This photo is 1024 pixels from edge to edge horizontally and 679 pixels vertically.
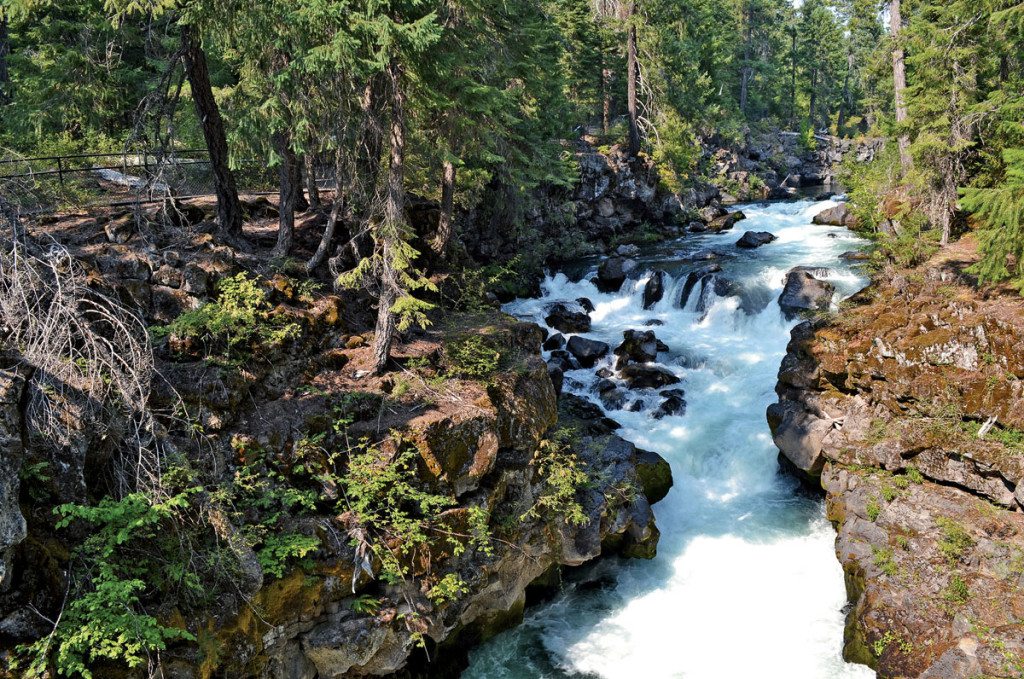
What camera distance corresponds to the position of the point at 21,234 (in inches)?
313

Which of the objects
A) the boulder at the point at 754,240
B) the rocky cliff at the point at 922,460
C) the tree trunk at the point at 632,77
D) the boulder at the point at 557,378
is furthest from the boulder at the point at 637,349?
the tree trunk at the point at 632,77

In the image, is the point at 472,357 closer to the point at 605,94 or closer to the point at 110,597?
the point at 110,597

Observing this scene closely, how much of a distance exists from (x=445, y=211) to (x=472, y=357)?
4680 millimetres

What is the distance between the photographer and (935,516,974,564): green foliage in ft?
35.3

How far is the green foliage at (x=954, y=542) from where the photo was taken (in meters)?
10.8

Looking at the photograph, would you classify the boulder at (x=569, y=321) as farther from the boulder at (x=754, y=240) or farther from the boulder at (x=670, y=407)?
the boulder at (x=754, y=240)

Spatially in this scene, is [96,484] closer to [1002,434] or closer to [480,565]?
[480,565]

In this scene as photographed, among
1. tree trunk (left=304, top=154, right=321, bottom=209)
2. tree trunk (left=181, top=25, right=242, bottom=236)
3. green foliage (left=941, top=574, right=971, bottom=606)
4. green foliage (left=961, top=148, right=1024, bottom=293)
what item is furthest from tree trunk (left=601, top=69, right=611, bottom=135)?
green foliage (left=941, top=574, right=971, bottom=606)

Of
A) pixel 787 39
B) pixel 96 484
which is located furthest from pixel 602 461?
pixel 787 39

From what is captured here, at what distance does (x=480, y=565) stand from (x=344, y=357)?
4.38 m

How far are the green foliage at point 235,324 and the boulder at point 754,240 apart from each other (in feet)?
66.5

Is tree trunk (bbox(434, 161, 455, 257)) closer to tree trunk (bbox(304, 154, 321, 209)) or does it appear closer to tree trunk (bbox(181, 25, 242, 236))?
tree trunk (bbox(304, 154, 321, 209))

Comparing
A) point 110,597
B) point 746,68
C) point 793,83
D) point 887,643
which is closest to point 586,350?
point 887,643

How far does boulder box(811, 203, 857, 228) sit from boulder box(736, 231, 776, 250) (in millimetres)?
2890
